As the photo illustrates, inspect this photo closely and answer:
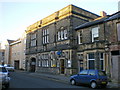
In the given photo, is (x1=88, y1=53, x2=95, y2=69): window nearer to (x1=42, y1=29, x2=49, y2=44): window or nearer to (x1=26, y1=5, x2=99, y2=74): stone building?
(x1=26, y1=5, x2=99, y2=74): stone building

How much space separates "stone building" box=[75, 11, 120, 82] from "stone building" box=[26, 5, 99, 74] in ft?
4.74

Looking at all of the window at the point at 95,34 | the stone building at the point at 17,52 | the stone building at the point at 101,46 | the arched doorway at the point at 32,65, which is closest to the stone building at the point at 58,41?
the arched doorway at the point at 32,65

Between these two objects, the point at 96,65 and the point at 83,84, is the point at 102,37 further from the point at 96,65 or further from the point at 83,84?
the point at 83,84

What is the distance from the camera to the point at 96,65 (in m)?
18.5

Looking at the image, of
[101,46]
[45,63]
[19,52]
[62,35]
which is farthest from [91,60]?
A: [19,52]

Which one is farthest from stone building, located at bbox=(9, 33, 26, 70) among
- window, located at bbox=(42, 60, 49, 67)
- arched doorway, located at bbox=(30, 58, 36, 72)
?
window, located at bbox=(42, 60, 49, 67)

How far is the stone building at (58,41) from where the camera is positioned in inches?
904

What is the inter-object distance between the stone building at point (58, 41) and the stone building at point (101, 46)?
1.45 m

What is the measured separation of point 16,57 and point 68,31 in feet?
99.0

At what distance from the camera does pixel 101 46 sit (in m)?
18.6

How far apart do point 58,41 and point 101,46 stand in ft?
29.2

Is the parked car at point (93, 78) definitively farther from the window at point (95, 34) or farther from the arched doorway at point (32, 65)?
the arched doorway at point (32, 65)

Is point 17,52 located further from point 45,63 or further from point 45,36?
point 45,63

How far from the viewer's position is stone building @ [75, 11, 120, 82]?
16672 millimetres
